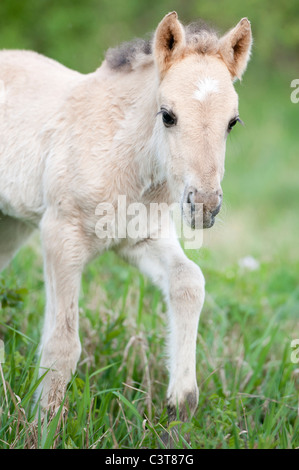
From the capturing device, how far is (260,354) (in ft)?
15.6

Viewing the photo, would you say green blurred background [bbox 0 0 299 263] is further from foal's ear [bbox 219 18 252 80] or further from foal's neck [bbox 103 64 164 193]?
foal's ear [bbox 219 18 252 80]

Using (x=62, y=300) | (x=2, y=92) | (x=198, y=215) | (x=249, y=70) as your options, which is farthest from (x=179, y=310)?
(x=249, y=70)

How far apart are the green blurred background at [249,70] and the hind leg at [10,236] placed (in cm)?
310

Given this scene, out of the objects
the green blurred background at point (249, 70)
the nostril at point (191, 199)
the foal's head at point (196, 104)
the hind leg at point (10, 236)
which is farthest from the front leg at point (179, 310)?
the green blurred background at point (249, 70)

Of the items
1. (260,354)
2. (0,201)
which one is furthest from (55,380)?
(260,354)

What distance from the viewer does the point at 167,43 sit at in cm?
347

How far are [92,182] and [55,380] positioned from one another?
3.52 ft

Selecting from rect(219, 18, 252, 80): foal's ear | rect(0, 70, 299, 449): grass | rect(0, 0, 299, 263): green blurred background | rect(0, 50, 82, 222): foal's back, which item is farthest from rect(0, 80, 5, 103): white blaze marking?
rect(0, 0, 299, 263): green blurred background

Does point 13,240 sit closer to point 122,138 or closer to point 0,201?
point 0,201

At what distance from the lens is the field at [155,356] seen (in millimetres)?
3371

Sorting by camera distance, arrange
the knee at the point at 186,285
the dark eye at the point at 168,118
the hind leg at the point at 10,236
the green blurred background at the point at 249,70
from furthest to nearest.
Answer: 1. the green blurred background at the point at 249,70
2. the hind leg at the point at 10,236
3. the knee at the point at 186,285
4. the dark eye at the point at 168,118

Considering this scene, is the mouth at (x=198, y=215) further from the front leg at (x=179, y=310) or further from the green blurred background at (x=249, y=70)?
the green blurred background at (x=249, y=70)

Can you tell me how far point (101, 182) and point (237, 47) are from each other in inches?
39.6

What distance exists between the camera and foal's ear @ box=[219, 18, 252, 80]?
354 cm
